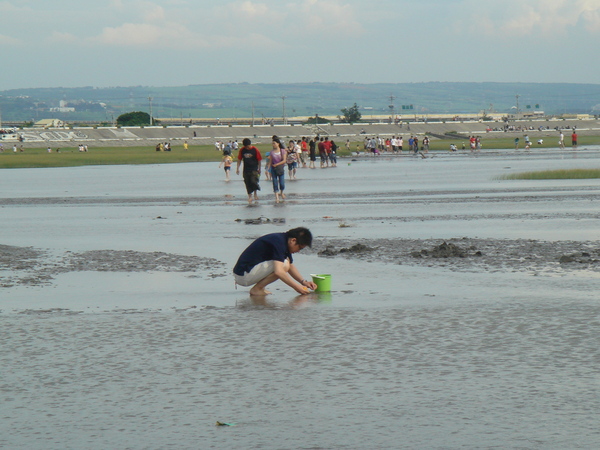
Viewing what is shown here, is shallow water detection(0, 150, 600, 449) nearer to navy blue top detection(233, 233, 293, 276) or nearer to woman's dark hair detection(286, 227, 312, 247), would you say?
navy blue top detection(233, 233, 293, 276)

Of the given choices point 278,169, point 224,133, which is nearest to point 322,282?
point 278,169

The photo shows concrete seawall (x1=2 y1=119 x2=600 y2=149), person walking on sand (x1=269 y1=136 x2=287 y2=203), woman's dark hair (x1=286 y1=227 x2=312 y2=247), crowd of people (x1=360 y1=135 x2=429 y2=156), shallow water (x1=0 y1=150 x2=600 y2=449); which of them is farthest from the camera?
concrete seawall (x1=2 y1=119 x2=600 y2=149)

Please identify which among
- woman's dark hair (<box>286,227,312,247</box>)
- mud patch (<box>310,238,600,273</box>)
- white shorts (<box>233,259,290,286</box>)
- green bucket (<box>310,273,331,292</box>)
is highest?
woman's dark hair (<box>286,227,312,247</box>)

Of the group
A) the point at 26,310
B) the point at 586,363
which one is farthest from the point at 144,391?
the point at 26,310

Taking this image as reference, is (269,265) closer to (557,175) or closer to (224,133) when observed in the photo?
(557,175)

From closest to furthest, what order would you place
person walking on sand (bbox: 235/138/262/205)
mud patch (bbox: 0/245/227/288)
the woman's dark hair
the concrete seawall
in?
1. the woman's dark hair
2. mud patch (bbox: 0/245/227/288)
3. person walking on sand (bbox: 235/138/262/205)
4. the concrete seawall

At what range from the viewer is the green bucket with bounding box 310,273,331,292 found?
34.5 ft

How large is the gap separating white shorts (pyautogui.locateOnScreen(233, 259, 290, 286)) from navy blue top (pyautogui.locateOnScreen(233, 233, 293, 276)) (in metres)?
0.05

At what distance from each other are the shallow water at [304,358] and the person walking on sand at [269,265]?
0.62 feet

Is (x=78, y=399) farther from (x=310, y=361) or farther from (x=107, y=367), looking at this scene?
(x=310, y=361)

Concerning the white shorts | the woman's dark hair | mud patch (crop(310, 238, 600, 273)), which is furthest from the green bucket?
mud patch (crop(310, 238, 600, 273))

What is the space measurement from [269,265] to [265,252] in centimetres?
19

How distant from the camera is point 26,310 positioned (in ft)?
31.9

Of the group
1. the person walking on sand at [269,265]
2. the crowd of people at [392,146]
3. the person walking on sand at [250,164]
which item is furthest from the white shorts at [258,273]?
the crowd of people at [392,146]
